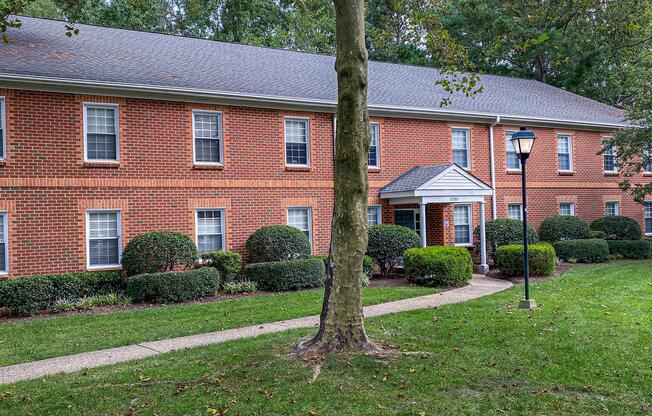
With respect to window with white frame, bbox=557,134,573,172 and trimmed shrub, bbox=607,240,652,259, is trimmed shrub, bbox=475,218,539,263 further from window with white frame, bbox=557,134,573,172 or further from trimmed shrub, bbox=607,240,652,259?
window with white frame, bbox=557,134,573,172

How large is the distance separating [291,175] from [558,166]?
36.9 ft

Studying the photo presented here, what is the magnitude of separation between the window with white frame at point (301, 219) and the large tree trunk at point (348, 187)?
9803 millimetres

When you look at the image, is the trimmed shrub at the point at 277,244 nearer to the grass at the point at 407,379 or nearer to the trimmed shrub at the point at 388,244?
the trimmed shrub at the point at 388,244

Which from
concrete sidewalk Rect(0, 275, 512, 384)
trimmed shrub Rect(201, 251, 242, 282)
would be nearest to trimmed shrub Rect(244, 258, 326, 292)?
trimmed shrub Rect(201, 251, 242, 282)

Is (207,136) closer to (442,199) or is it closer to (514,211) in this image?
(442,199)

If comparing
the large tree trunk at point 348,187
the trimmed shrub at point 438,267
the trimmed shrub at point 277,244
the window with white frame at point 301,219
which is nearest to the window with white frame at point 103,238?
the trimmed shrub at point 277,244

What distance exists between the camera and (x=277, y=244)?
15805 mm

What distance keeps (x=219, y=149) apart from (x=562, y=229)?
1265 centimetres

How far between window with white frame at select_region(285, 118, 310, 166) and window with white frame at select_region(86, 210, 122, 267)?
528 cm

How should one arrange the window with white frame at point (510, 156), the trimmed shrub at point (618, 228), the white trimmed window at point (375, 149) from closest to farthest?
the white trimmed window at point (375, 149) → the window with white frame at point (510, 156) → the trimmed shrub at point (618, 228)

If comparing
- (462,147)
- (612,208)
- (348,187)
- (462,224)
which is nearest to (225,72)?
(462,147)

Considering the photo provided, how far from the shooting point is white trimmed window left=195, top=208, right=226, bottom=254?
52.7 ft

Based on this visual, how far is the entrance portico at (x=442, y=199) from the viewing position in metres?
17.9

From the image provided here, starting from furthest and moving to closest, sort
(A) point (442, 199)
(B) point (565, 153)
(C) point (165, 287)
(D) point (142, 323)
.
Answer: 1. (B) point (565, 153)
2. (A) point (442, 199)
3. (C) point (165, 287)
4. (D) point (142, 323)
